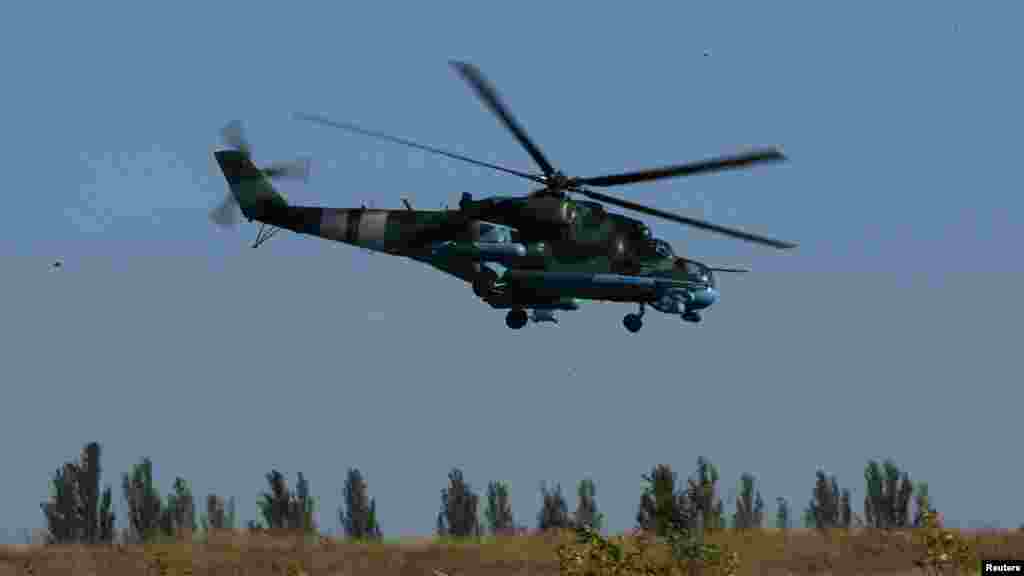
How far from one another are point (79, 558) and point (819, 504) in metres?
40.5

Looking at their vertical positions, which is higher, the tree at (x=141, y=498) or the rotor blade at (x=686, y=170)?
the rotor blade at (x=686, y=170)

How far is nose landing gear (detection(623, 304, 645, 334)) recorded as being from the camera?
37.0m

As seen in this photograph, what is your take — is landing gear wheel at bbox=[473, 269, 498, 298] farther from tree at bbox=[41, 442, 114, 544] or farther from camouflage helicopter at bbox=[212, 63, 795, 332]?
tree at bbox=[41, 442, 114, 544]

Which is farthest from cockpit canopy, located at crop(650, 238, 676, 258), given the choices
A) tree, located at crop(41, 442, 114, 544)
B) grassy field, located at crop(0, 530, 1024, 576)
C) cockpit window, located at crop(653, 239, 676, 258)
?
tree, located at crop(41, 442, 114, 544)

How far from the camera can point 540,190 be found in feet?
121

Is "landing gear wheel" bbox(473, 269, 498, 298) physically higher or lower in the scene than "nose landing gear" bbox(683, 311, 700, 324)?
higher

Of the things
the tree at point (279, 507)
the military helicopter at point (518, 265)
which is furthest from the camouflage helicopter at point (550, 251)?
the tree at point (279, 507)

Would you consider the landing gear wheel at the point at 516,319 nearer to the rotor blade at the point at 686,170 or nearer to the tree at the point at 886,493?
the rotor blade at the point at 686,170

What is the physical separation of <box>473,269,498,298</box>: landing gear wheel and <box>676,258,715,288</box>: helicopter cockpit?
4.78 metres

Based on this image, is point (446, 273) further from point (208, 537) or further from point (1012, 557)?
point (1012, 557)

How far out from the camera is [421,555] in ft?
121

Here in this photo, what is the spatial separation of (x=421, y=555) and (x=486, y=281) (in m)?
7.23

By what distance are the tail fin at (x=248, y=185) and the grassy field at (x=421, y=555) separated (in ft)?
30.2

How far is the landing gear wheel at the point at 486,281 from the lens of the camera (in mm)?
37281
